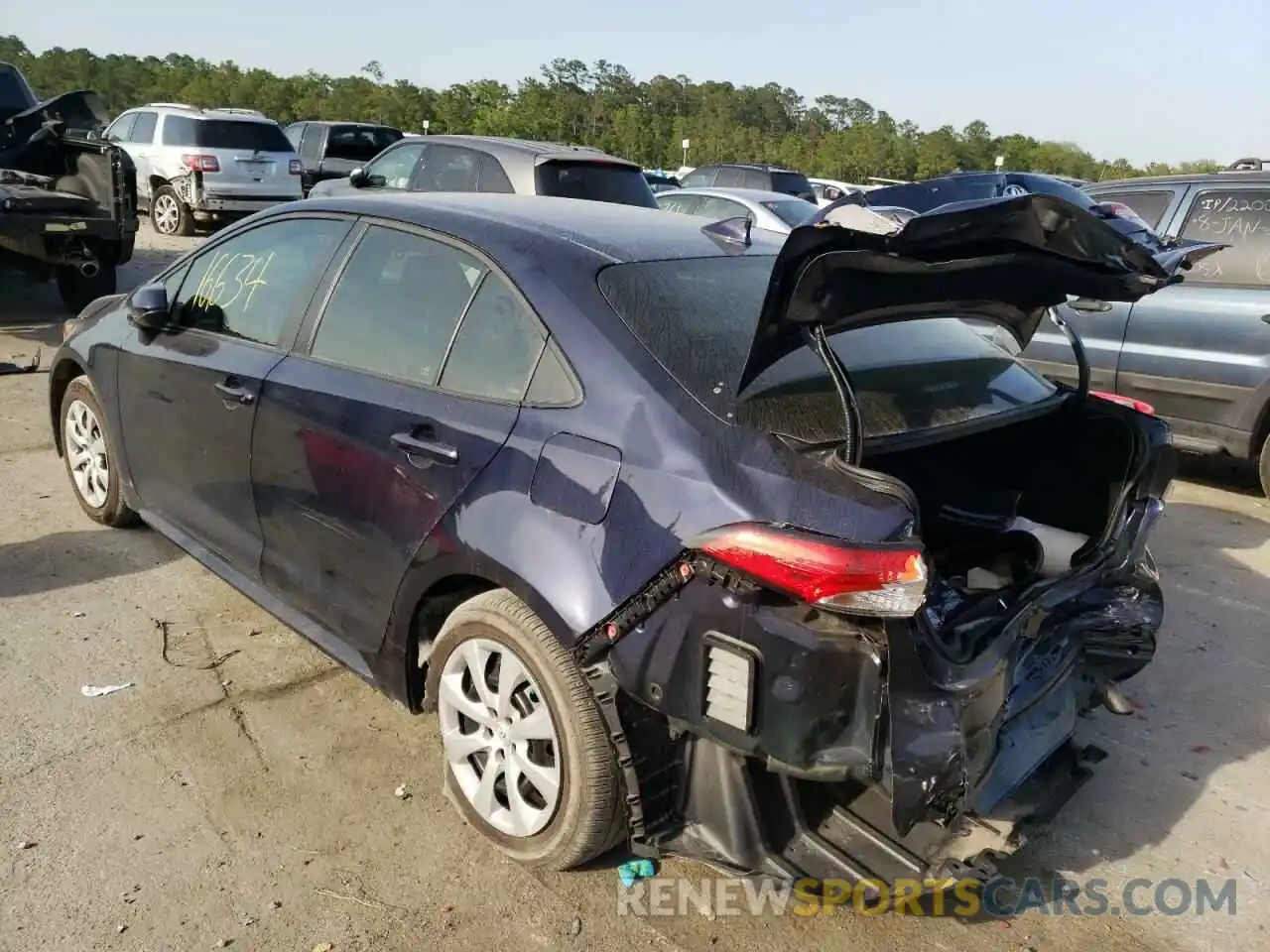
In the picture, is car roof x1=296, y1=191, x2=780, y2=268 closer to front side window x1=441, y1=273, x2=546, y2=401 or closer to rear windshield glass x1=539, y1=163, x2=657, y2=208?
front side window x1=441, y1=273, x2=546, y2=401

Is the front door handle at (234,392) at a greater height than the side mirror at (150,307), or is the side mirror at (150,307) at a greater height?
the side mirror at (150,307)

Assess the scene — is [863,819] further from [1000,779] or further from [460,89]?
[460,89]

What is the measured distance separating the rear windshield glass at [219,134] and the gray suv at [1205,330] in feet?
39.8

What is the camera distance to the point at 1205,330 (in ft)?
20.1

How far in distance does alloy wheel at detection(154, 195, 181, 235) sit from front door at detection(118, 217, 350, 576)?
39.1ft

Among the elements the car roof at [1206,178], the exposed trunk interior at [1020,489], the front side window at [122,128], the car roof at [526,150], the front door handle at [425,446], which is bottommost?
the exposed trunk interior at [1020,489]

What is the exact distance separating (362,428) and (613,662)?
1.14 meters

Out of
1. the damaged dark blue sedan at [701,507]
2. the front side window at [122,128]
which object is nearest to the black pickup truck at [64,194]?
the front side window at [122,128]

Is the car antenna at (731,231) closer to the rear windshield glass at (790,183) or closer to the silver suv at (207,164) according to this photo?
the silver suv at (207,164)

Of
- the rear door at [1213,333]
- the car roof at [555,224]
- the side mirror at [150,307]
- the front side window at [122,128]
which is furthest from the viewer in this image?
the front side window at [122,128]

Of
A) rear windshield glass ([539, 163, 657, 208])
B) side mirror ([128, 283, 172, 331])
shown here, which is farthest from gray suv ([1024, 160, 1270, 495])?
side mirror ([128, 283, 172, 331])

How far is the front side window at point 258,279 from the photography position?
11.3 ft

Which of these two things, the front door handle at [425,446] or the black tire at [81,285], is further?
the black tire at [81,285]

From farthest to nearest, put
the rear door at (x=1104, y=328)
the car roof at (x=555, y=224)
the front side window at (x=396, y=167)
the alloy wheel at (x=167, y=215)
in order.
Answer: the alloy wheel at (x=167, y=215)
the front side window at (x=396, y=167)
the rear door at (x=1104, y=328)
the car roof at (x=555, y=224)
